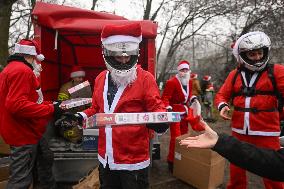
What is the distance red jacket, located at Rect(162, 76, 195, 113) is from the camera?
5.74 meters

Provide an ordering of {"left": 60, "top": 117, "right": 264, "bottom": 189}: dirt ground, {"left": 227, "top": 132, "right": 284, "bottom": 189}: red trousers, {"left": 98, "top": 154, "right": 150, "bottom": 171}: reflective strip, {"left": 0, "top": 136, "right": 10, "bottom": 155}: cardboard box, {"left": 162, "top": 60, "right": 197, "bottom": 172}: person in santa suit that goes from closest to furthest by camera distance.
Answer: {"left": 98, "top": 154, "right": 150, "bottom": 171}: reflective strip
{"left": 227, "top": 132, "right": 284, "bottom": 189}: red trousers
{"left": 0, "top": 136, "right": 10, "bottom": 155}: cardboard box
{"left": 60, "top": 117, "right": 264, "bottom": 189}: dirt ground
{"left": 162, "top": 60, "right": 197, "bottom": 172}: person in santa suit

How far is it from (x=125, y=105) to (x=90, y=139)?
206 centimetres

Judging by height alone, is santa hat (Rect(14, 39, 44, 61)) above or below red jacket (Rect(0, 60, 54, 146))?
above

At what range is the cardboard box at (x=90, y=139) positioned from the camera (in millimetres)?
4789

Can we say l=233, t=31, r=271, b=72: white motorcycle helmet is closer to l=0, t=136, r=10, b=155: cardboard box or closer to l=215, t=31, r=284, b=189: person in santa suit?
l=215, t=31, r=284, b=189: person in santa suit

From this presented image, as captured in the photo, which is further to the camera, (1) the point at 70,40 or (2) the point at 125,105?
(1) the point at 70,40

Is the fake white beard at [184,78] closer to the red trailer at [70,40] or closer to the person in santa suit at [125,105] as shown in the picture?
the red trailer at [70,40]

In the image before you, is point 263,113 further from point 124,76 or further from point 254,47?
point 124,76

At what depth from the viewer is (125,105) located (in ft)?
9.64

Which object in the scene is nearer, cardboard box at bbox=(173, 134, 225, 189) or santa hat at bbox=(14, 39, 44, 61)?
santa hat at bbox=(14, 39, 44, 61)

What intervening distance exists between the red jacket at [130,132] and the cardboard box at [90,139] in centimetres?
180

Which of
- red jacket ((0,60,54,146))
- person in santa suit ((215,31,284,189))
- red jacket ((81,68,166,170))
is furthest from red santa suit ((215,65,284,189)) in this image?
red jacket ((0,60,54,146))

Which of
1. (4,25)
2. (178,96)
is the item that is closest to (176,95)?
(178,96)

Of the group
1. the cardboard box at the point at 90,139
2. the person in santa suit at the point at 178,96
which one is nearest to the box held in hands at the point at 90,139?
the cardboard box at the point at 90,139
